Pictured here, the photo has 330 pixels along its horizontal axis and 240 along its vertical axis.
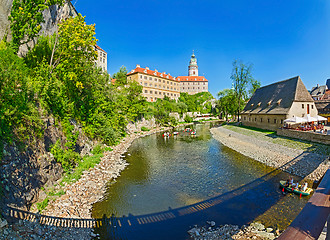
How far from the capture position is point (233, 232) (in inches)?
374

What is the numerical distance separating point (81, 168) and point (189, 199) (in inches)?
402

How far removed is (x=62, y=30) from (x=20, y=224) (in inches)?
614

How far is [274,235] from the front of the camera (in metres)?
9.18

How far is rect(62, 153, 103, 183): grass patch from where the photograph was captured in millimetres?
14041

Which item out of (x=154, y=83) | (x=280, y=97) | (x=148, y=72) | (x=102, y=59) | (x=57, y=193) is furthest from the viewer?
(x=154, y=83)

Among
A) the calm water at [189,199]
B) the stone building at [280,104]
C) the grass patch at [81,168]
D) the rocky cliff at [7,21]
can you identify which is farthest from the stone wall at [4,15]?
the stone building at [280,104]

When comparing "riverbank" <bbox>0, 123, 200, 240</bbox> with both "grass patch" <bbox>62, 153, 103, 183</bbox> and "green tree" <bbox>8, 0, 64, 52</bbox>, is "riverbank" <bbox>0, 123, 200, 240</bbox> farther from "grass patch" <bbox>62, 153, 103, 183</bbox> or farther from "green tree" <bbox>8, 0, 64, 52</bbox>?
"green tree" <bbox>8, 0, 64, 52</bbox>

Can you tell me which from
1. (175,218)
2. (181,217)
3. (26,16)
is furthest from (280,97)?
(26,16)

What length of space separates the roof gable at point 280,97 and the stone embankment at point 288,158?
7.90 meters

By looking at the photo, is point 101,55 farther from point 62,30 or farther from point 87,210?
point 87,210

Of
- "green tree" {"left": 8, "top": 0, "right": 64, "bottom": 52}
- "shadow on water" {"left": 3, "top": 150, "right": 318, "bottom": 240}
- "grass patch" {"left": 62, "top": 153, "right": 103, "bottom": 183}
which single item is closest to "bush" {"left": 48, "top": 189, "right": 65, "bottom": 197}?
"grass patch" {"left": 62, "top": 153, "right": 103, "bottom": 183}

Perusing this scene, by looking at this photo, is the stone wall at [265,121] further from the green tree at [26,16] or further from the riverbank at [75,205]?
the green tree at [26,16]

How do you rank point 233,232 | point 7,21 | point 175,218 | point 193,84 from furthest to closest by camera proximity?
point 193,84 < point 7,21 < point 175,218 < point 233,232

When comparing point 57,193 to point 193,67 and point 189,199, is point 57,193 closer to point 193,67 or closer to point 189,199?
point 189,199
